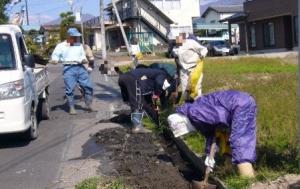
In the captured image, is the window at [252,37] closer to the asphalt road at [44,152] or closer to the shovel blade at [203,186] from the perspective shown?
the asphalt road at [44,152]

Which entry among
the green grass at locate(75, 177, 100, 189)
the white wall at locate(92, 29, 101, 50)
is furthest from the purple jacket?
the white wall at locate(92, 29, 101, 50)

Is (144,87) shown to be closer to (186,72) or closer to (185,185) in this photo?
(186,72)

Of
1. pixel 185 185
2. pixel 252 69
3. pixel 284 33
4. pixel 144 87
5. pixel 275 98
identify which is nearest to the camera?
pixel 185 185

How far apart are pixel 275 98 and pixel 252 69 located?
12.4 m

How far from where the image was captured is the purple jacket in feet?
18.6

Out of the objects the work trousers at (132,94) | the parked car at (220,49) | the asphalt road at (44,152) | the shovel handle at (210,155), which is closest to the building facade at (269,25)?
the parked car at (220,49)

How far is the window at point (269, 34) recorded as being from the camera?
4256 cm

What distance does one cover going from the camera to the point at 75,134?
34.0 feet

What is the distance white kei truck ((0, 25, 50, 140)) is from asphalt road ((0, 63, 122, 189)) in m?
0.34

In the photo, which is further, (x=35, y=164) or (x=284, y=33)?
(x=284, y=33)

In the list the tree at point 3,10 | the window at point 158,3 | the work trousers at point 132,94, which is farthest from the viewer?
the window at point 158,3

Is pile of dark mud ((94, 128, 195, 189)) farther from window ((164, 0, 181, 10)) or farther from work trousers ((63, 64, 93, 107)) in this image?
window ((164, 0, 181, 10))

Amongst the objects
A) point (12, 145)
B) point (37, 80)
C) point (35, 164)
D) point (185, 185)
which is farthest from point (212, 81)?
point (185, 185)

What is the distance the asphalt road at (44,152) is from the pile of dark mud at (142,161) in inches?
22.8
